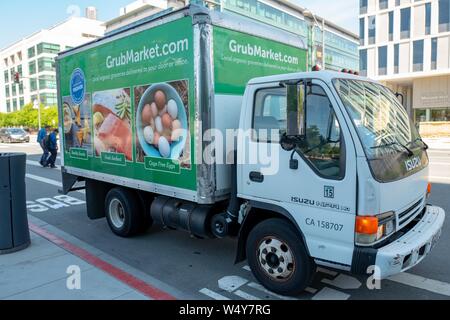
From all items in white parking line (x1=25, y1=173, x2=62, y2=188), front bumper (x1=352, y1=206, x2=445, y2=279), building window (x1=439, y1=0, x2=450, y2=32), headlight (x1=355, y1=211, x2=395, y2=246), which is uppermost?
building window (x1=439, y1=0, x2=450, y2=32)

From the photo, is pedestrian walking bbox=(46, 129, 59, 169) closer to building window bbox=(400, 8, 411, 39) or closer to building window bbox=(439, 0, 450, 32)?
building window bbox=(400, 8, 411, 39)

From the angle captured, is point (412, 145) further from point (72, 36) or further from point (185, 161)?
point (72, 36)

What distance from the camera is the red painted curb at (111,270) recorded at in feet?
13.7

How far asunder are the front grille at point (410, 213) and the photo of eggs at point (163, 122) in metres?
2.43

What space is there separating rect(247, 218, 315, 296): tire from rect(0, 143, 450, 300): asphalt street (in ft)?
0.68

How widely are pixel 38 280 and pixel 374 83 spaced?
181 inches

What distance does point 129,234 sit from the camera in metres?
6.20

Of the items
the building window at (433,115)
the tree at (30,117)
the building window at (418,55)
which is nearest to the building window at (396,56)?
the building window at (418,55)

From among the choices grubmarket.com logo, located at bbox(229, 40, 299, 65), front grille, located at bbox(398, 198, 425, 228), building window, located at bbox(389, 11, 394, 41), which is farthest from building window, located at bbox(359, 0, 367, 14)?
front grille, located at bbox(398, 198, 425, 228)

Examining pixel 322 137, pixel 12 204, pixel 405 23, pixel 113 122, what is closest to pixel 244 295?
pixel 322 137

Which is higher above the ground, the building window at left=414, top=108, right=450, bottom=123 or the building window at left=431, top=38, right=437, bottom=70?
the building window at left=431, top=38, right=437, bottom=70

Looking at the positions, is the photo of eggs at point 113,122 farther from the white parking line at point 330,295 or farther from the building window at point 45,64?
the building window at point 45,64

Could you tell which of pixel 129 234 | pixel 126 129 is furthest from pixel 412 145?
pixel 129 234

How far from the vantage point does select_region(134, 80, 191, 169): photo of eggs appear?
4680 mm
